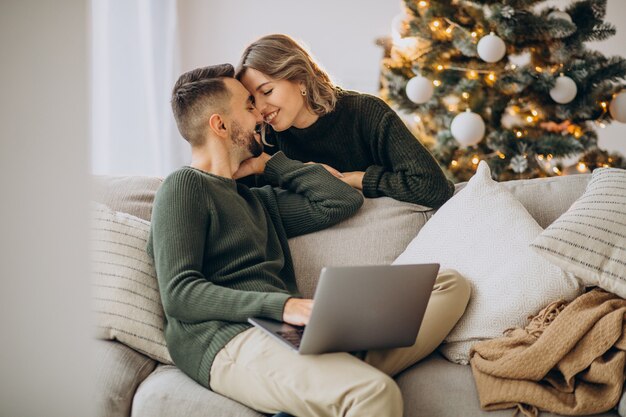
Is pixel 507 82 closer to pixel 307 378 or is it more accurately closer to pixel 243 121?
pixel 243 121

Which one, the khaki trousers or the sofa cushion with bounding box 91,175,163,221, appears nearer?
the khaki trousers

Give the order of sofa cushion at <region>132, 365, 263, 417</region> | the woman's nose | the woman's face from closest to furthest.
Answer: sofa cushion at <region>132, 365, 263, 417</region>
the woman's nose
the woman's face

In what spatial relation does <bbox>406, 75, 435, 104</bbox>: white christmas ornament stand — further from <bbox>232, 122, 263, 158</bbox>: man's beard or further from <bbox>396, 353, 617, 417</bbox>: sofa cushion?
<bbox>396, 353, 617, 417</bbox>: sofa cushion

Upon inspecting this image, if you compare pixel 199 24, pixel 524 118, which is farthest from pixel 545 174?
pixel 199 24

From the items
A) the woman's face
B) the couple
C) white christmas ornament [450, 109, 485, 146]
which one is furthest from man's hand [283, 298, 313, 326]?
white christmas ornament [450, 109, 485, 146]

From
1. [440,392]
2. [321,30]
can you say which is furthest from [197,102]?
[321,30]

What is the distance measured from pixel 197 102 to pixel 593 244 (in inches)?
41.5

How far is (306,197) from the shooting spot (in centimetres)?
194

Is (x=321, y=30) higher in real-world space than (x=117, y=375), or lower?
higher

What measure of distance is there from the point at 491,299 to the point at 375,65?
2.81 meters

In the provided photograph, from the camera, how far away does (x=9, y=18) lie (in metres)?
0.52

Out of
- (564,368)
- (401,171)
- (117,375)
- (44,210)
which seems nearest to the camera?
(44,210)

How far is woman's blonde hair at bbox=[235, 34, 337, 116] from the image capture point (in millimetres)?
2033

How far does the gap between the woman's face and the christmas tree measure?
1.19 metres
